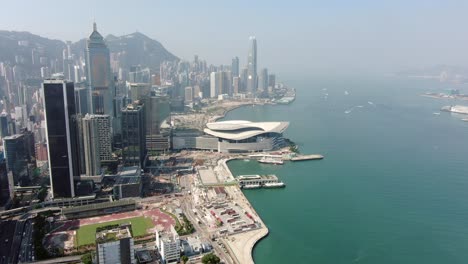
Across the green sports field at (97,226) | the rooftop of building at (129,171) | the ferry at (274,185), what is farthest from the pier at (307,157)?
the green sports field at (97,226)

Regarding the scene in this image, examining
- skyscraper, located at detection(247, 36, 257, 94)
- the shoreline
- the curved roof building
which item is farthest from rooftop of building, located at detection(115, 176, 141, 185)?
skyscraper, located at detection(247, 36, 257, 94)

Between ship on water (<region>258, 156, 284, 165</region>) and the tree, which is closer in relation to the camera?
the tree

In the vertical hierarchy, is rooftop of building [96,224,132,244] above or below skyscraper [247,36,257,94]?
below

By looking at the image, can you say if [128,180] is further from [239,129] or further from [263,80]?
[263,80]

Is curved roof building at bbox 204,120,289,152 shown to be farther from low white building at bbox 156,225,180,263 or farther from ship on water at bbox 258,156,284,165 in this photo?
low white building at bbox 156,225,180,263

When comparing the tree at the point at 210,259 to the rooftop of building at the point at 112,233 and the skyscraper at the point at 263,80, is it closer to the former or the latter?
the rooftop of building at the point at 112,233

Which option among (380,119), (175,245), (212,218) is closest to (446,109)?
(380,119)
